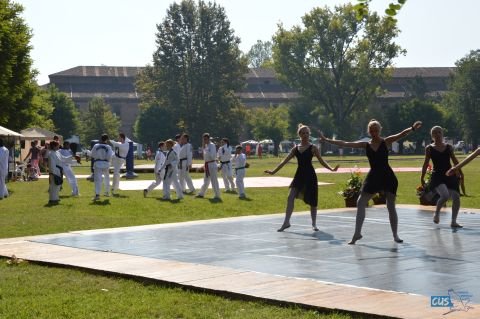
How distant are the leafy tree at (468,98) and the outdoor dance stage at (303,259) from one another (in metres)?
99.8

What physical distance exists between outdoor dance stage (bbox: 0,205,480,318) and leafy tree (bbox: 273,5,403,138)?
74463 mm

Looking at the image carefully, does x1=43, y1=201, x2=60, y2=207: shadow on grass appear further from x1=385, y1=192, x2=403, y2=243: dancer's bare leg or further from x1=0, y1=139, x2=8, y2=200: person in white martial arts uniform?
x1=385, y1=192, x2=403, y2=243: dancer's bare leg

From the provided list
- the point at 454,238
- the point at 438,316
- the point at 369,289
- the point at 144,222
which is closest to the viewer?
the point at 438,316

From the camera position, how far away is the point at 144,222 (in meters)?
16.8

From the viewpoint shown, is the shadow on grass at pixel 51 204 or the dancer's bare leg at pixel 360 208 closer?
the dancer's bare leg at pixel 360 208

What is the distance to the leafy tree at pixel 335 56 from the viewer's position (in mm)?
89062

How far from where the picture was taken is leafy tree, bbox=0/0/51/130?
3847 centimetres

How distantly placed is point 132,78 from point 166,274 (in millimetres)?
127549

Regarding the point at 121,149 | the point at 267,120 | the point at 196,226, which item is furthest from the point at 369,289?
the point at 267,120

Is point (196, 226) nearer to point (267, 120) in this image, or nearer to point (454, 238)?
point (454, 238)

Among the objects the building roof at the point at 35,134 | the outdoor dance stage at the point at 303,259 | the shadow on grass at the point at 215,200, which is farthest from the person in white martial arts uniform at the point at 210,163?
the building roof at the point at 35,134

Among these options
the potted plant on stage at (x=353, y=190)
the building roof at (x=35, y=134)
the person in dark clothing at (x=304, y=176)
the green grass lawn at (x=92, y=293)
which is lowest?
the green grass lawn at (x=92, y=293)

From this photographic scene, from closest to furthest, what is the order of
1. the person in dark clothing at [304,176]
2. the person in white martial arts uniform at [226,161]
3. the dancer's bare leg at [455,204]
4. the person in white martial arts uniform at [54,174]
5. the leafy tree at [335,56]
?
the person in dark clothing at [304,176] < the dancer's bare leg at [455,204] < the person in white martial arts uniform at [54,174] < the person in white martial arts uniform at [226,161] < the leafy tree at [335,56]

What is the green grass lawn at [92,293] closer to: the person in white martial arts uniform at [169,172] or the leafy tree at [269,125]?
the person in white martial arts uniform at [169,172]
